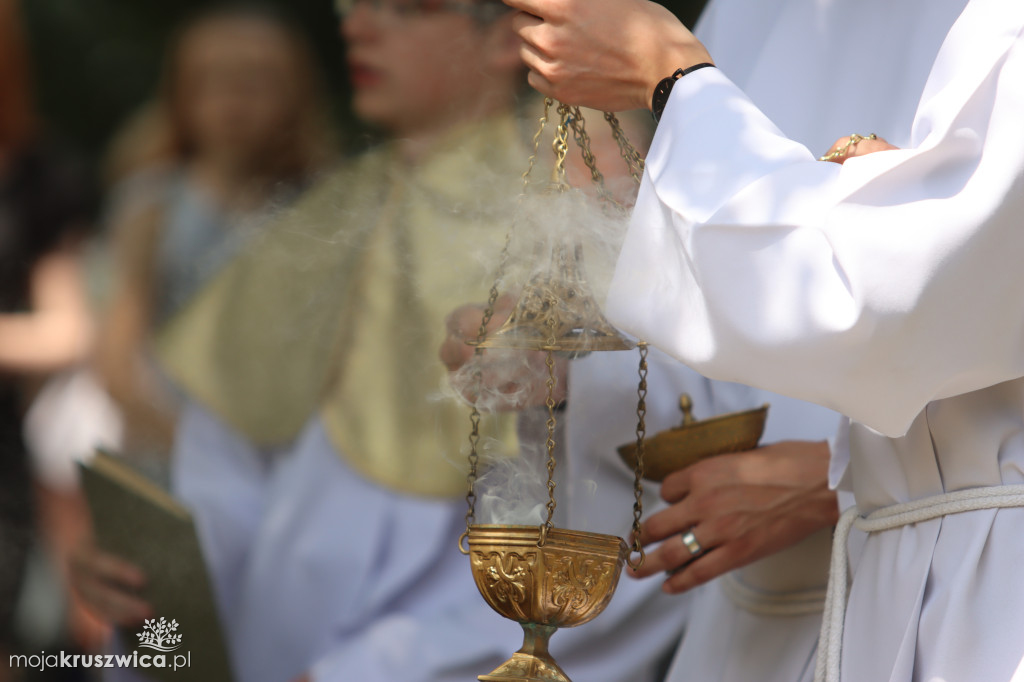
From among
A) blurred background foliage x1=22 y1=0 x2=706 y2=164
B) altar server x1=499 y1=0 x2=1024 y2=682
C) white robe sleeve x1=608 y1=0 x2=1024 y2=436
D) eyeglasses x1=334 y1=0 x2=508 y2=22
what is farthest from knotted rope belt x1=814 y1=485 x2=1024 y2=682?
blurred background foliage x1=22 y1=0 x2=706 y2=164

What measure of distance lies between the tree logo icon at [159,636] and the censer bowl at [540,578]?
1840 mm

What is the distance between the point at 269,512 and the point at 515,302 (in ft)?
6.79

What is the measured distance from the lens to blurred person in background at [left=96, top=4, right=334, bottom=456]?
4465 millimetres

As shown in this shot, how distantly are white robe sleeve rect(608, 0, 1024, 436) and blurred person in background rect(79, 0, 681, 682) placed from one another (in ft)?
5.80

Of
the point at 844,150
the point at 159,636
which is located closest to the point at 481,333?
the point at 844,150

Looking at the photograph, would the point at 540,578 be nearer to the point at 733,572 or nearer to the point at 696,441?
the point at 696,441

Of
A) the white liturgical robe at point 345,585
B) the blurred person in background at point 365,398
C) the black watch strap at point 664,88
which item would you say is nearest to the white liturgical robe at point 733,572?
the black watch strap at point 664,88

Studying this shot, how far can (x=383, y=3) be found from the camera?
151 inches

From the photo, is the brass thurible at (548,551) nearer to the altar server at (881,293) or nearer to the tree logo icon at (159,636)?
the altar server at (881,293)

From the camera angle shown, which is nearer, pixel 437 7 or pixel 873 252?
pixel 873 252

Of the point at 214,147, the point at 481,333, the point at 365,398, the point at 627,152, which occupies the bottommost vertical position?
the point at 365,398

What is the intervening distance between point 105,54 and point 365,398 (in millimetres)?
2196

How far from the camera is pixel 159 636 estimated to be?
10.7 feet

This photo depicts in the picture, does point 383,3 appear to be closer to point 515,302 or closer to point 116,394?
point 116,394
